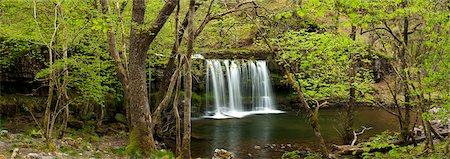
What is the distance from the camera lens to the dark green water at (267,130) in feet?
53.8

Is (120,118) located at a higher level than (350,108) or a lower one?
lower

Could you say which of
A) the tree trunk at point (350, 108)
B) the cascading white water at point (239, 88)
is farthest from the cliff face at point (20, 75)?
the tree trunk at point (350, 108)

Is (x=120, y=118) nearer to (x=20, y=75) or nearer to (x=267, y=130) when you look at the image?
(x=20, y=75)

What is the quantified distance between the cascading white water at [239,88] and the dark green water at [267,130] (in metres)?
2.46

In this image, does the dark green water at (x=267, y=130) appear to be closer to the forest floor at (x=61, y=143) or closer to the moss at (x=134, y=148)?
the forest floor at (x=61, y=143)

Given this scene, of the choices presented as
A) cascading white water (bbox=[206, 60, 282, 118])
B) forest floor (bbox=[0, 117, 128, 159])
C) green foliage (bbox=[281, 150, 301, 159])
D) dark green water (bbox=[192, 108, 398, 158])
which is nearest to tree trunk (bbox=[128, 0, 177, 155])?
forest floor (bbox=[0, 117, 128, 159])

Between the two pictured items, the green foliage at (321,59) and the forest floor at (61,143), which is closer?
the forest floor at (61,143)

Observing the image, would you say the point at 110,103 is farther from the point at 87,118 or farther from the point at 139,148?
the point at 139,148

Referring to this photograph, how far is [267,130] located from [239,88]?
30.0ft

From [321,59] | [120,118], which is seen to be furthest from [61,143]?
[120,118]

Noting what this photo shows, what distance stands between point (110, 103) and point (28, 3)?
9.40 metres

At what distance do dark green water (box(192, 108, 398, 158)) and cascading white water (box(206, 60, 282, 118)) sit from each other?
2456 millimetres

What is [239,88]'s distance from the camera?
29.7 m

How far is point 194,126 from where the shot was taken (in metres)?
22.0
